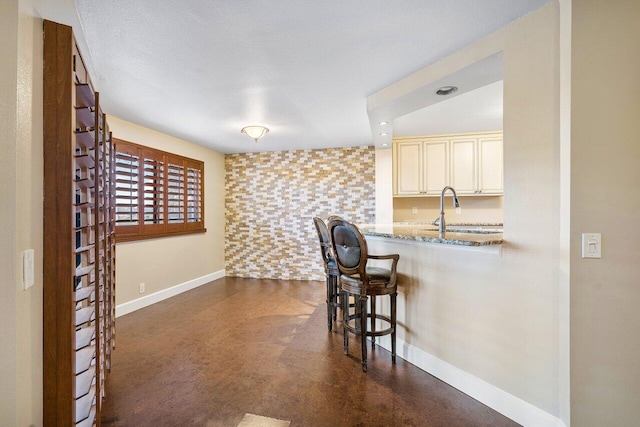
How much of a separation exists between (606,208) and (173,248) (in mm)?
4729

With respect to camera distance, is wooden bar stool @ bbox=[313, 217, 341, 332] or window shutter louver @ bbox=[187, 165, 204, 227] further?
window shutter louver @ bbox=[187, 165, 204, 227]

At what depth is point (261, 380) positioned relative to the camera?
2230 millimetres

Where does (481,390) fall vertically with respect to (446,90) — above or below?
below

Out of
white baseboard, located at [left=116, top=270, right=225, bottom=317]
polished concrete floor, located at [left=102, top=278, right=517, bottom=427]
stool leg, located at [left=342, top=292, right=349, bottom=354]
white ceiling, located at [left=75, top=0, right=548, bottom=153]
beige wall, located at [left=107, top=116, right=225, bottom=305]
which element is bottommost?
polished concrete floor, located at [left=102, top=278, right=517, bottom=427]

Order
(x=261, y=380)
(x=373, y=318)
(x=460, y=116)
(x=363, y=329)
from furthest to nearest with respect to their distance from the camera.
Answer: (x=460, y=116) < (x=373, y=318) < (x=363, y=329) < (x=261, y=380)

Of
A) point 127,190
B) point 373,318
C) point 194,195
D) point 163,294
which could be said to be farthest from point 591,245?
point 194,195

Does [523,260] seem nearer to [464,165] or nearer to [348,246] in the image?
[348,246]

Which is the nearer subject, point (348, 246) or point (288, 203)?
point (348, 246)

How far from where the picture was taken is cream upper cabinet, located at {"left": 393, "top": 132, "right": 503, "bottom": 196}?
464 cm

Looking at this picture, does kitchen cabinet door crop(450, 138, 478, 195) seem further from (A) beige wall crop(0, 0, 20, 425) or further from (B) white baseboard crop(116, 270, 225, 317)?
(A) beige wall crop(0, 0, 20, 425)

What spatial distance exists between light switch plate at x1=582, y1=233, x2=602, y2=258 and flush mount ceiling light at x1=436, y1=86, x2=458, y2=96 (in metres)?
1.50

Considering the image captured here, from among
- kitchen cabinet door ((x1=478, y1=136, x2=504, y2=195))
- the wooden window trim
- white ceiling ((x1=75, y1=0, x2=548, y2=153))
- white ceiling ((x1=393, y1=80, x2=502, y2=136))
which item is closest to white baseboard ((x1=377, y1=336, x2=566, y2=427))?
white ceiling ((x1=75, y1=0, x2=548, y2=153))

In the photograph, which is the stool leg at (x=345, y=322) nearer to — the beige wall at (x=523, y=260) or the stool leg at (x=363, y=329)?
the stool leg at (x=363, y=329)

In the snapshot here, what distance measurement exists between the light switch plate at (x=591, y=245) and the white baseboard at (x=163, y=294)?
171 inches
